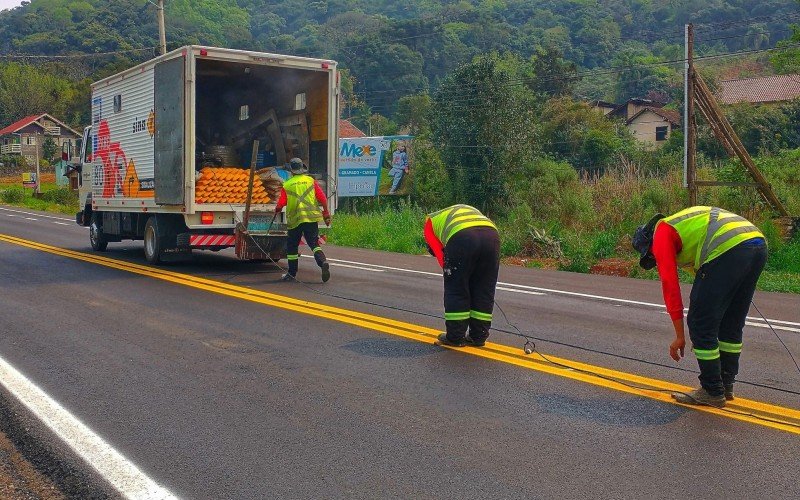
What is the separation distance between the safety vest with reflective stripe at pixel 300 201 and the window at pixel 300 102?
111 inches

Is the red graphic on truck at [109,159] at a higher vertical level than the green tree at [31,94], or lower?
lower

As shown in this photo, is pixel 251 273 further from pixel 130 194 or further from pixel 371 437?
pixel 371 437

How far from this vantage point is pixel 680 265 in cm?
591

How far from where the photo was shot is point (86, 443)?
5113mm

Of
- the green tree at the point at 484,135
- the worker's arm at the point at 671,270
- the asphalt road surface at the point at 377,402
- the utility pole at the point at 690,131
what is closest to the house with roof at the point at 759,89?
the green tree at the point at 484,135

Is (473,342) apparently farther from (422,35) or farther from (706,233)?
(422,35)

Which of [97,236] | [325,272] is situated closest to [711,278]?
[325,272]

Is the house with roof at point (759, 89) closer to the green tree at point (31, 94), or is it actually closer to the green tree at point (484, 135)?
the green tree at point (484, 135)

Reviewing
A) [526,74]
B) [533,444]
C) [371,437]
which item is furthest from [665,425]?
[526,74]

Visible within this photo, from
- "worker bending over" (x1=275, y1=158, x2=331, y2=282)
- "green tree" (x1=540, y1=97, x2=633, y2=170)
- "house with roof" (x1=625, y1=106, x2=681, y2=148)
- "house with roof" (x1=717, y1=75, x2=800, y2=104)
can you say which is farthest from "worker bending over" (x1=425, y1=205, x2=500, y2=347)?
"house with roof" (x1=717, y1=75, x2=800, y2=104)

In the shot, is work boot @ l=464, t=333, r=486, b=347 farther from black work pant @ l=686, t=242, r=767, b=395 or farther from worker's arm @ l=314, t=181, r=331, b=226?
worker's arm @ l=314, t=181, r=331, b=226

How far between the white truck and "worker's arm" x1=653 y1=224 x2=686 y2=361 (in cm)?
830

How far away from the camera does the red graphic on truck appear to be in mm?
15961

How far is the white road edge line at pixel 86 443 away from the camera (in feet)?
14.4
